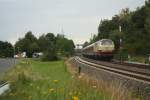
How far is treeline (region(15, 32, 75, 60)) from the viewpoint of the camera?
8802 centimetres

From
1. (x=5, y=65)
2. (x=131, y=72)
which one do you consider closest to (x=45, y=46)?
(x=5, y=65)

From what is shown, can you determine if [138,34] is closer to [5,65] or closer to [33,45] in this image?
[5,65]

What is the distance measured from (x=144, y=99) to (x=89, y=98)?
323 centimetres

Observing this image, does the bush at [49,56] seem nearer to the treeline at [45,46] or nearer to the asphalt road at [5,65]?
the treeline at [45,46]

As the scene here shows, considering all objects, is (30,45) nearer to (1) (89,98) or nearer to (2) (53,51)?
(2) (53,51)

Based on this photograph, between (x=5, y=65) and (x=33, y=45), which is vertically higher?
(x=33, y=45)

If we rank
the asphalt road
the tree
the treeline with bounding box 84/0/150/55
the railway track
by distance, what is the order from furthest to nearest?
the tree < the treeline with bounding box 84/0/150/55 < the asphalt road < the railway track

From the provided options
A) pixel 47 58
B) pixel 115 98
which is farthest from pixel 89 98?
pixel 47 58

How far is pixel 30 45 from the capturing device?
557ft

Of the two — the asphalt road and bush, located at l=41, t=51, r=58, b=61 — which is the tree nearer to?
bush, located at l=41, t=51, r=58, b=61

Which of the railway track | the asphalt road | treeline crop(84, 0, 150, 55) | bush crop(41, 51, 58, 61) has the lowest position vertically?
the railway track

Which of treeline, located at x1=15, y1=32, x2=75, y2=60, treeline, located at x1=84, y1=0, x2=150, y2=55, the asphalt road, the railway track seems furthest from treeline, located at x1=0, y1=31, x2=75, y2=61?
the railway track

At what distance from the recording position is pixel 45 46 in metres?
154

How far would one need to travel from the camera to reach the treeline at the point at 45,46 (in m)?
88.0
